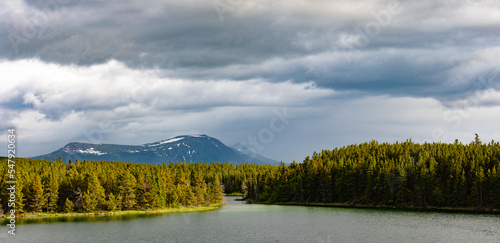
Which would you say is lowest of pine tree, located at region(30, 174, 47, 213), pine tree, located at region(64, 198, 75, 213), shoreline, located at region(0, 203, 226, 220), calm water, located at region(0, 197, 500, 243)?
shoreline, located at region(0, 203, 226, 220)

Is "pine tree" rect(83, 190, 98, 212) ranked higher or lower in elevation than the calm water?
higher

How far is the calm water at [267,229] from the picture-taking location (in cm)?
9106

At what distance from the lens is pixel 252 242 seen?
86062 millimetres

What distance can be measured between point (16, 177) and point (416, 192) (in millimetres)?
137321

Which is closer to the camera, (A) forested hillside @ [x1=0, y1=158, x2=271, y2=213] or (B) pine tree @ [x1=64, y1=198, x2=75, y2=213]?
(A) forested hillside @ [x1=0, y1=158, x2=271, y2=213]

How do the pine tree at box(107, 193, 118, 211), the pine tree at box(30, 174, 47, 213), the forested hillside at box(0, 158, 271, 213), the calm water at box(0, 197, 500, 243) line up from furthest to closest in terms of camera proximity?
the pine tree at box(107, 193, 118, 211) → the forested hillside at box(0, 158, 271, 213) → the pine tree at box(30, 174, 47, 213) → the calm water at box(0, 197, 500, 243)

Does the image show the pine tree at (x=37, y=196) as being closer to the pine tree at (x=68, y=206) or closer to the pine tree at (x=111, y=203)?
the pine tree at (x=68, y=206)

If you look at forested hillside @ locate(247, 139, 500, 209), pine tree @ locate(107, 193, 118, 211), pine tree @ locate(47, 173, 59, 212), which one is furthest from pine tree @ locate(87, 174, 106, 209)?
forested hillside @ locate(247, 139, 500, 209)

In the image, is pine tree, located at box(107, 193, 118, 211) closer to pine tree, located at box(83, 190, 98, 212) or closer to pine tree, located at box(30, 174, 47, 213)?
pine tree, located at box(83, 190, 98, 212)

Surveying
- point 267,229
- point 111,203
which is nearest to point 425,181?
point 267,229

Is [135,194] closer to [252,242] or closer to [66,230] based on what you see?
[66,230]

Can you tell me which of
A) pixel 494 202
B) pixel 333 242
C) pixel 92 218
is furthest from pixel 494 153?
pixel 92 218

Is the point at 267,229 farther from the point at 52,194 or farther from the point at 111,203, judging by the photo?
the point at 52,194

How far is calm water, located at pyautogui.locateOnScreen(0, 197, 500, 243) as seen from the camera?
299 ft
